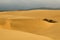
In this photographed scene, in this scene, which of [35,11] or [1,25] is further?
[35,11]

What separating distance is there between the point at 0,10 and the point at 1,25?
315cm

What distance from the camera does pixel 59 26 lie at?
3.95 m

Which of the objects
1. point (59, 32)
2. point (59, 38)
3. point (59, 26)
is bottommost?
point (59, 38)

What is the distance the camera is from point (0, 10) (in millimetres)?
7008

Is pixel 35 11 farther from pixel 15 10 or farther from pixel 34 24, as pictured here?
pixel 34 24

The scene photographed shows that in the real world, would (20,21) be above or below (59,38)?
above

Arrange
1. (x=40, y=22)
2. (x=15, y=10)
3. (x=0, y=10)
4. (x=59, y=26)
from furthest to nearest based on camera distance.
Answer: (x=15, y=10)
(x=0, y=10)
(x=40, y=22)
(x=59, y=26)

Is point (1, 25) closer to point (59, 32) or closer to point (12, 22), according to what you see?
point (12, 22)

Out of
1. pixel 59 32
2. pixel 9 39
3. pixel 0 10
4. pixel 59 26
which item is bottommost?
pixel 9 39

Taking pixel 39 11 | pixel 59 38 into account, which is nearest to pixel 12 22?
pixel 59 38

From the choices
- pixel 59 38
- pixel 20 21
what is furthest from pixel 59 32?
pixel 20 21

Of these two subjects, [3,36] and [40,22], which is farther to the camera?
[40,22]

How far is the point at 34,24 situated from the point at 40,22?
0.22 m

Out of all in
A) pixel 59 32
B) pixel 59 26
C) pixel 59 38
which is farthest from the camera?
pixel 59 26
